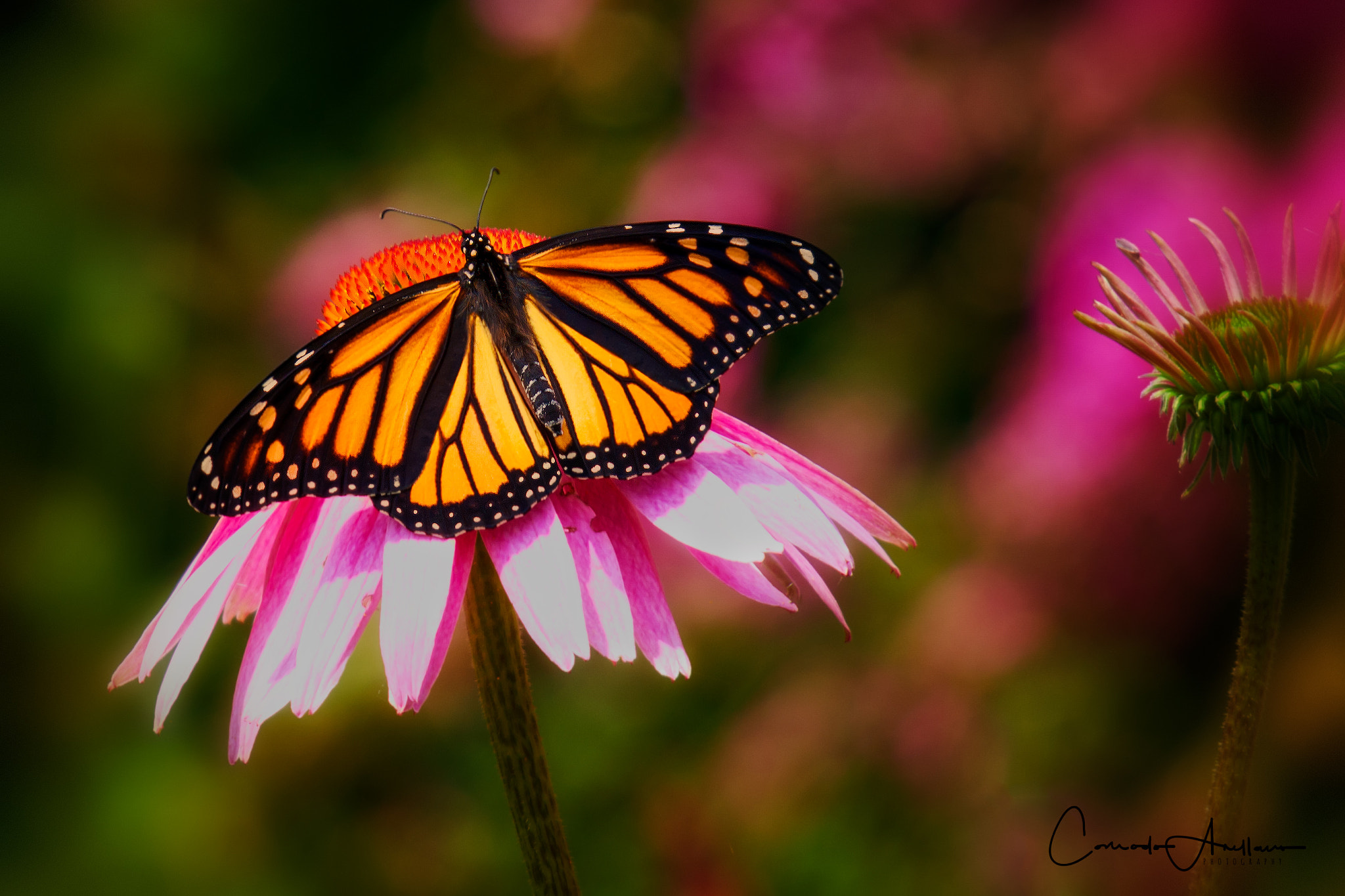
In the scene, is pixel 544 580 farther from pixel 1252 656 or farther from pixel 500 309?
pixel 1252 656

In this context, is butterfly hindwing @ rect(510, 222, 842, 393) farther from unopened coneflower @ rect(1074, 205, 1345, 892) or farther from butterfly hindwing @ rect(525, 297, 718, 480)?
unopened coneflower @ rect(1074, 205, 1345, 892)

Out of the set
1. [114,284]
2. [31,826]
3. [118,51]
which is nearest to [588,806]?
[31,826]

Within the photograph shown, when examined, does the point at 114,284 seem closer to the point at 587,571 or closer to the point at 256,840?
the point at 256,840

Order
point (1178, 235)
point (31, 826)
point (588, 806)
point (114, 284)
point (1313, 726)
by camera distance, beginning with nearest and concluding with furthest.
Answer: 1. point (1313, 726)
2. point (1178, 235)
3. point (588, 806)
4. point (31, 826)
5. point (114, 284)

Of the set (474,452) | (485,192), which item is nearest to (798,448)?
(485,192)

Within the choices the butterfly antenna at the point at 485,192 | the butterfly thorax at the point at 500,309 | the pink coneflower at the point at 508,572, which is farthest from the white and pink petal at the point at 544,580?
the butterfly antenna at the point at 485,192

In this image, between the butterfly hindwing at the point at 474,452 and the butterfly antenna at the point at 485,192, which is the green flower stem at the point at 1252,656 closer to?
the butterfly hindwing at the point at 474,452
